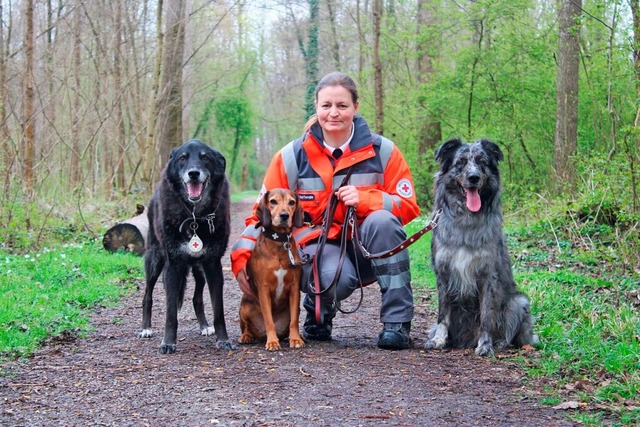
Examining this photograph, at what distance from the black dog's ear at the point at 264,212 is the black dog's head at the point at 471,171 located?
49.7 inches

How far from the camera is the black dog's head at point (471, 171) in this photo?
181 inches

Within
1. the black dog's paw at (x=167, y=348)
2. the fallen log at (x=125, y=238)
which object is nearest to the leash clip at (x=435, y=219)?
the black dog's paw at (x=167, y=348)

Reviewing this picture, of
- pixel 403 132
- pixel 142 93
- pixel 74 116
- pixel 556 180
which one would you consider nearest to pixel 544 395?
pixel 556 180

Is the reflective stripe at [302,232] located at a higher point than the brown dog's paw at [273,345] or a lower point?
A: higher

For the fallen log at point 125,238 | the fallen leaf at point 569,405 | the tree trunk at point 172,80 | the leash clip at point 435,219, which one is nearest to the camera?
the fallen leaf at point 569,405

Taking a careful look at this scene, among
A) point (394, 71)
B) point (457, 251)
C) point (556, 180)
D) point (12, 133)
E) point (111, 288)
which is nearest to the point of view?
point (457, 251)

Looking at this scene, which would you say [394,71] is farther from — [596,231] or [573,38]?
[596,231]

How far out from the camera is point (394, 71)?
17.2 metres

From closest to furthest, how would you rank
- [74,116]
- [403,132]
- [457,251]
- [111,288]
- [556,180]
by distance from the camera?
1. [457,251]
2. [111,288]
3. [556,180]
4. [74,116]
5. [403,132]

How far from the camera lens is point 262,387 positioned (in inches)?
146

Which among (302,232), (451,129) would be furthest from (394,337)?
(451,129)

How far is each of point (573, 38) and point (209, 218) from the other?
8.35 meters

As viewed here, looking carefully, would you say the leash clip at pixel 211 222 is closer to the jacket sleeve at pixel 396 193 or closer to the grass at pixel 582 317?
the jacket sleeve at pixel 396 193

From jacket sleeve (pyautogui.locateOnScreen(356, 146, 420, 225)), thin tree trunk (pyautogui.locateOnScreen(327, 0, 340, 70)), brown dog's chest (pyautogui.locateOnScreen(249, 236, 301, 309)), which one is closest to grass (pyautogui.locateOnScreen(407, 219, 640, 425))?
jacket sleeve (pyautogui.locateOnScreen(356, 146, 420, 225))
